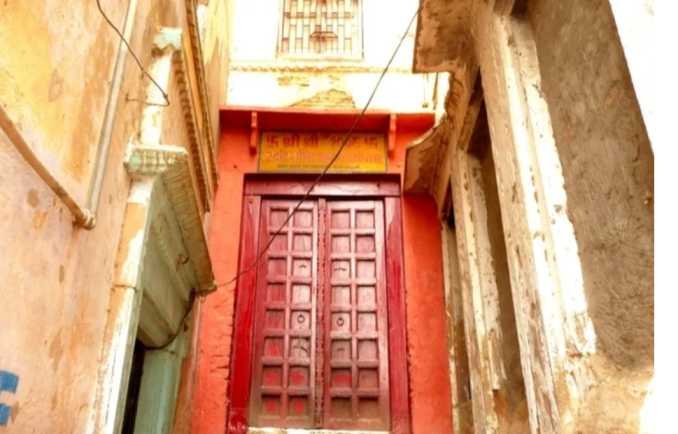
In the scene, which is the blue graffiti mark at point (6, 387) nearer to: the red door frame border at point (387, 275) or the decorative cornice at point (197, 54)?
the decorative cornice at point (197, 54)

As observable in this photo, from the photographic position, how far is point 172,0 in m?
3.99

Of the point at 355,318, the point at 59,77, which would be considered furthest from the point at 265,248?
the point at 59,77

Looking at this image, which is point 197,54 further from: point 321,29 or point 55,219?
point 321,29

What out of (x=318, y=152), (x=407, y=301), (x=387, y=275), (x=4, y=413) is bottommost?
(x=4, y=413)

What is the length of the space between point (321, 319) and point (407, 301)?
3.01 feet

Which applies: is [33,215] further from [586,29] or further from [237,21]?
[237,21]

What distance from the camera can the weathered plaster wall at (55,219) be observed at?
184 cm

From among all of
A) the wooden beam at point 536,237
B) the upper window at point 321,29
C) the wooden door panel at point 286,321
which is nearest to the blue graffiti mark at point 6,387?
the wooden beam at point 536,237

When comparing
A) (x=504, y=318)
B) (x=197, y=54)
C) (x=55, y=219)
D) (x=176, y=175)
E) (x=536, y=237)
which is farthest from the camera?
(x=197, y=54)

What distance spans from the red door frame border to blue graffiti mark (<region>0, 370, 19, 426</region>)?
12.3ft

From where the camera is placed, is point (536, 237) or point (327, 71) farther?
point (327, 71)

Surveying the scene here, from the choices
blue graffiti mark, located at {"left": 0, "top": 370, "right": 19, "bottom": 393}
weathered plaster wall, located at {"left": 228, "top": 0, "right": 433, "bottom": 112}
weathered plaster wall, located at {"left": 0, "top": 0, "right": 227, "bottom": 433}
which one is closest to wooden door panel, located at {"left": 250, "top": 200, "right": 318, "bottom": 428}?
weathered plaster wall, located at {"left": 228, "top": 0, "right": 433, "bottom": 112}

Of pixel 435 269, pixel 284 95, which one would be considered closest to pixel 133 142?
pixel 435 269

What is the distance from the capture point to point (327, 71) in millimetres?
7500
